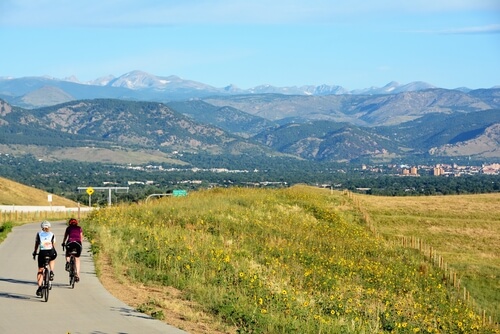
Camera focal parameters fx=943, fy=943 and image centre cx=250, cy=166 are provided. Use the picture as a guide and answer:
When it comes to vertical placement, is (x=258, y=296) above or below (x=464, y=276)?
above

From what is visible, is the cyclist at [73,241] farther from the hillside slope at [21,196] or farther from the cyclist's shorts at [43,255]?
the hillside slope at [21,196]

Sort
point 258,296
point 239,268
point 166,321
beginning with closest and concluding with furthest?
1. point 166,321
2. point 258,296
3. point 239,268

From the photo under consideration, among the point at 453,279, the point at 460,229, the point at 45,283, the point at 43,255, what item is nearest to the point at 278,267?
the point at 43,255

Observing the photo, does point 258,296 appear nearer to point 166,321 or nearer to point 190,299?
point 190,299

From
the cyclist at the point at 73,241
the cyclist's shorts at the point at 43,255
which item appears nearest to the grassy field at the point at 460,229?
the cyclist at the point at 73,241

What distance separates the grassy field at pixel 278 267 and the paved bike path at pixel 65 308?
0.74 m

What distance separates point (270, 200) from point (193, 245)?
22351mm

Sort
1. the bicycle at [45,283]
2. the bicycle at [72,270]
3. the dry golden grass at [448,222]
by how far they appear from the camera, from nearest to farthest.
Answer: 1. the bicycle at [45,283]
2. the bicycle at [72,270]
3. the dry golden grass at [448,222]

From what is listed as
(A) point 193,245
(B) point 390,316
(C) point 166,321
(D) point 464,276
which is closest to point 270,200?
(D) point 464,276

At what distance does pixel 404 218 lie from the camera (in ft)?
205

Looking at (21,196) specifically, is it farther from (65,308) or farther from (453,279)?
(65,308)

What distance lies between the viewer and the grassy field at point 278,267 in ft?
54.8

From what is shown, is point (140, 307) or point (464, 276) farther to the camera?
point (464, 276)

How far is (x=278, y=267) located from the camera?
2447 centimetres
